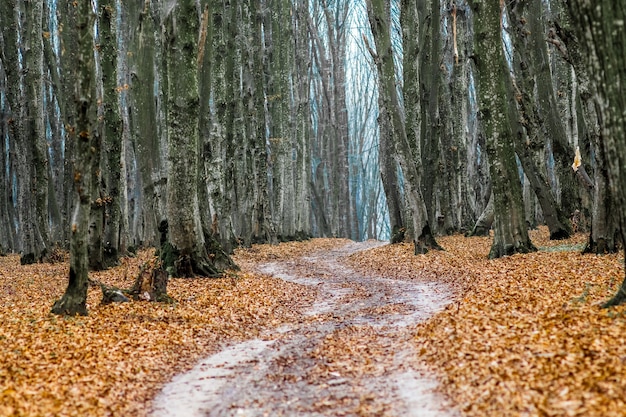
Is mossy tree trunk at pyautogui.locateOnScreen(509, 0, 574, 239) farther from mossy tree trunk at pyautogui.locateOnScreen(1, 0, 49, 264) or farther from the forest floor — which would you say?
mossy tree trunk at pyautogui.locateOnScreen(1, 0, 49, 264)

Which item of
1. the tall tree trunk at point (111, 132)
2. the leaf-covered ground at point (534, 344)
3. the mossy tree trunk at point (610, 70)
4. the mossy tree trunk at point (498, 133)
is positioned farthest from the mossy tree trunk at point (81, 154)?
the mossy tree trunk at point (498, 133)

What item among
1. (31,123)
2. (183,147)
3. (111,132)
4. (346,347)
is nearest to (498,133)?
(183,147)

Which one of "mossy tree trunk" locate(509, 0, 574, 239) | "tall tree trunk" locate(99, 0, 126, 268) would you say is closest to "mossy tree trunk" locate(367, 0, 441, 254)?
"mossy tree trunk" locate(509, 0, 574, 239)

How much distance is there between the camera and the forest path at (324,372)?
5.98 meters

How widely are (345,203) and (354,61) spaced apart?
22.9 metres

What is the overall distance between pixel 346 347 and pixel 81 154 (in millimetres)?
4898

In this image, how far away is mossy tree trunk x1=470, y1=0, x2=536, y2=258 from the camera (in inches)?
591

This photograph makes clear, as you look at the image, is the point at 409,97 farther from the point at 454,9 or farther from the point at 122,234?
the point at 122,234

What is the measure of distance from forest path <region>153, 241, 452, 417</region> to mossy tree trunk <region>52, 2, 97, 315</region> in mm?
2696

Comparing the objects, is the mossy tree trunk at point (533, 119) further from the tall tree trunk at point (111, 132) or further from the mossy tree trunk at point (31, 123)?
the mossy tree trunk at point (31, 123)

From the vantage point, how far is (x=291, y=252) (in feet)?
84.2

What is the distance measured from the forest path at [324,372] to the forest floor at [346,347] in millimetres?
26

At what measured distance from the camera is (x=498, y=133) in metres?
15.1

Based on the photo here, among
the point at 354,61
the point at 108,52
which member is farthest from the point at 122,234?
the point at 354,61
